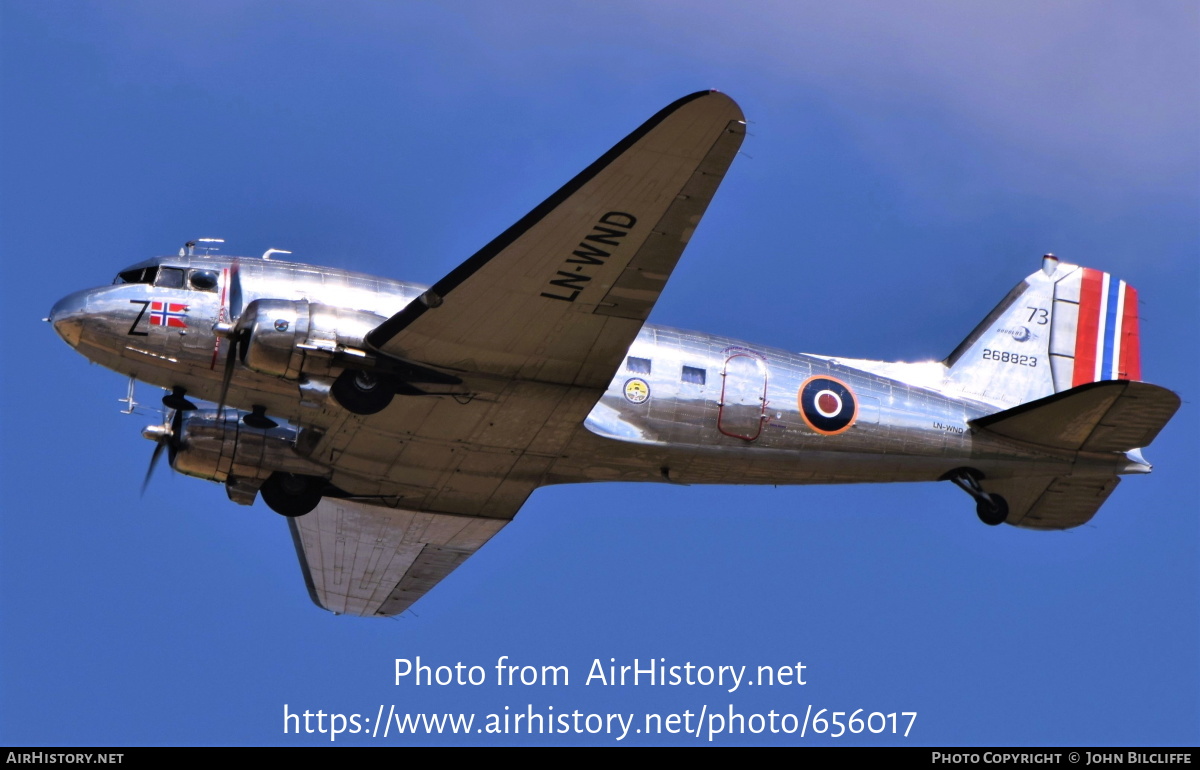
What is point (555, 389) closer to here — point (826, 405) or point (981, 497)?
point (826, 405)

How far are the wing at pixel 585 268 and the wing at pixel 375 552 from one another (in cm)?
448

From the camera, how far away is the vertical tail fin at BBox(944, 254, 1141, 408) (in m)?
23.1

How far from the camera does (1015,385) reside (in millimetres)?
22797

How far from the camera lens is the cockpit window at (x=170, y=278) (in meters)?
18.9

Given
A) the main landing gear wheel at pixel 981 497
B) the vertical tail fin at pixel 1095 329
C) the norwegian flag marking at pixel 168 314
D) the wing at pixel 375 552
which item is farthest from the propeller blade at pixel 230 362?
the vertical tail fin at pixel 1095 329

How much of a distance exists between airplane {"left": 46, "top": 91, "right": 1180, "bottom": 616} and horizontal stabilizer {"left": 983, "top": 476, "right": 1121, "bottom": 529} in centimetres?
3

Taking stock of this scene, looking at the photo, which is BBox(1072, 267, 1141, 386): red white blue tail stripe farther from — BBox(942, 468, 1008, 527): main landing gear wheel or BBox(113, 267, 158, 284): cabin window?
BBox(113, 267, 158, 284): cabin window

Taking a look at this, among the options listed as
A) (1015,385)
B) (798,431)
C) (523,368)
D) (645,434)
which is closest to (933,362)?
(1015,385)

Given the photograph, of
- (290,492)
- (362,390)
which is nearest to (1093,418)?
(362,390)

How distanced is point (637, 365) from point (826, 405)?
282cm

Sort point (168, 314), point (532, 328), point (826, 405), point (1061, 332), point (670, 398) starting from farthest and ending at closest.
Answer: point (1061, 332)
point (826, 405)
point (670, 398)
point (168, 314)
point (532, 328)

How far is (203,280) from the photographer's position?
18.9m

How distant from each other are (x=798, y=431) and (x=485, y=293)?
518 cm

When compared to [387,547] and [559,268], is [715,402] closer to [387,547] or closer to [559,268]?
[559,268]
